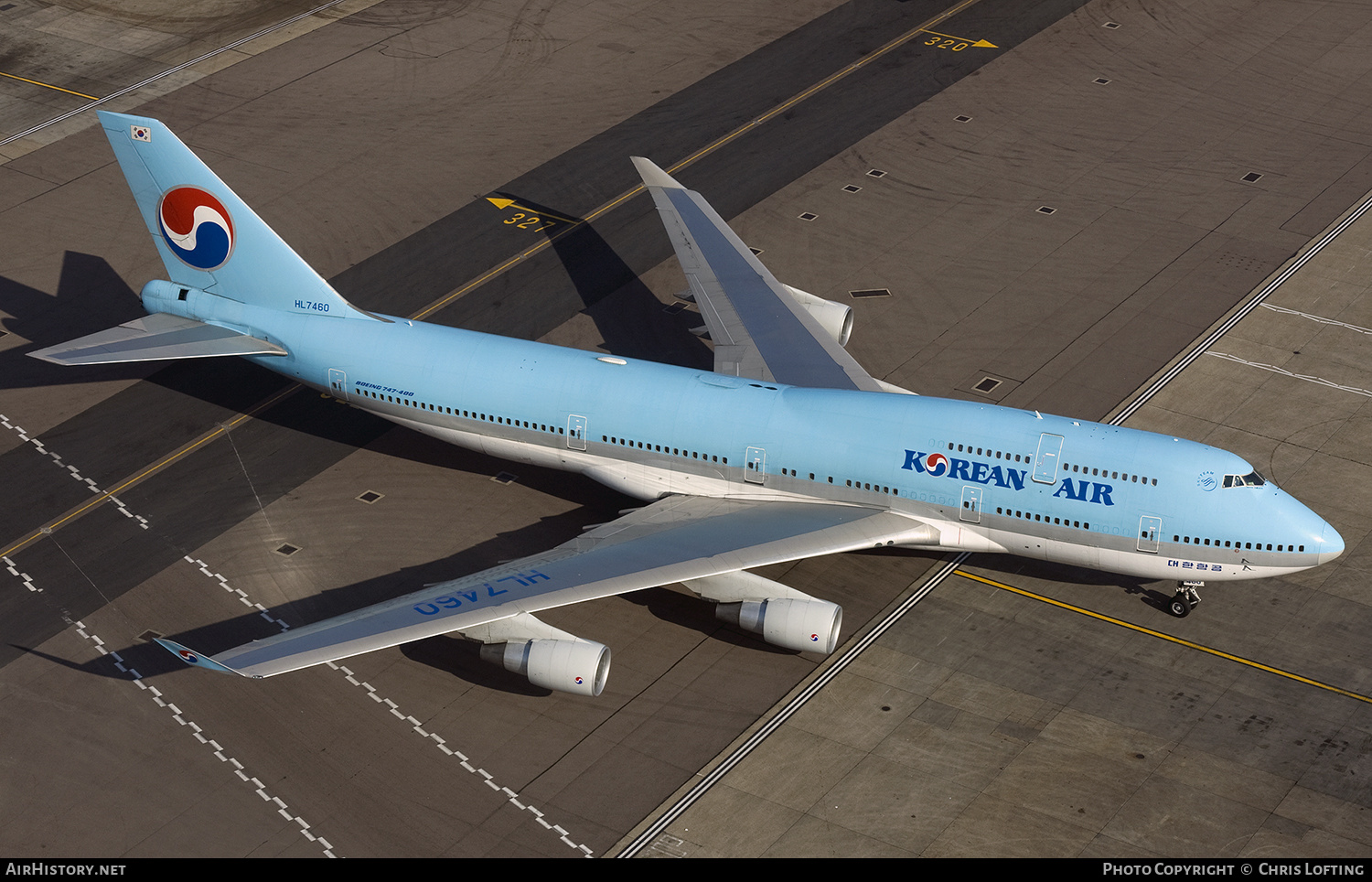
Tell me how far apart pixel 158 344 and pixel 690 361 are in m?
18.5

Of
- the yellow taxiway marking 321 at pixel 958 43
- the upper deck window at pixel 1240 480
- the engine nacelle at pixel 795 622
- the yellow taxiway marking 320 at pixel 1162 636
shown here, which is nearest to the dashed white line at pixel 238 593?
the engine nacelle at pixel 795 622

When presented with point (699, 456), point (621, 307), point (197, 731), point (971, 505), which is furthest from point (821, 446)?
point (197, 731)

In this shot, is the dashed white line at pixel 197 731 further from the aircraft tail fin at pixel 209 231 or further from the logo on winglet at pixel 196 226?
the logo on winglet at pixel 196 226

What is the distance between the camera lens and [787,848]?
3422 cm

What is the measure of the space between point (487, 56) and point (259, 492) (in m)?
33.4

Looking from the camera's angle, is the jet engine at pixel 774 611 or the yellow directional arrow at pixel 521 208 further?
the yellow directional arrow at pixel 521 208

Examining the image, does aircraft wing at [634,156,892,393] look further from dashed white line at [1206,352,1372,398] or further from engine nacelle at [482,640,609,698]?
dashed white line at [1206,352,1372,398]

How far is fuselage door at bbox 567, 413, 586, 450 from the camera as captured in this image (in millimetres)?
42375

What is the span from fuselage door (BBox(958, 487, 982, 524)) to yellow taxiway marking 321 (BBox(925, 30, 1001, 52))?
3867cm

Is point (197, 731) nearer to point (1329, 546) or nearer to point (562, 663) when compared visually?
point (562, 663)

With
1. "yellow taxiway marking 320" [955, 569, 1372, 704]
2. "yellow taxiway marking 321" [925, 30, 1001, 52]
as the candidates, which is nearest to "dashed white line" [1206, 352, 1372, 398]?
"yellow taxiway marking 320" [955, 569, 1372, 704]

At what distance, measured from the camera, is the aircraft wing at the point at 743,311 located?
45.5 m

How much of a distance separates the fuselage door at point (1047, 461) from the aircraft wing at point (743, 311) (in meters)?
7.09

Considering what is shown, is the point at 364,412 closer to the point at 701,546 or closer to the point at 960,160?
the point at 701,546
